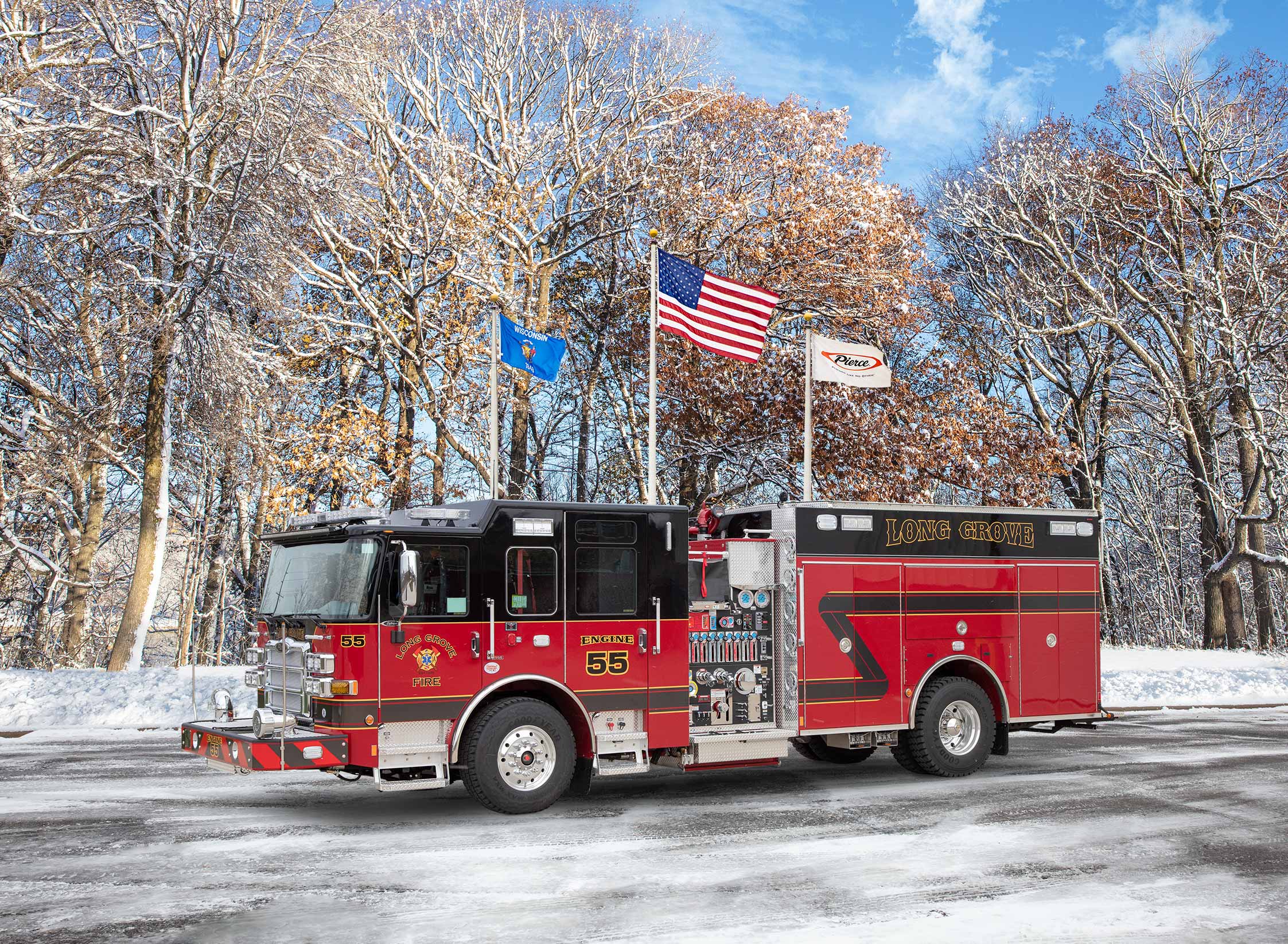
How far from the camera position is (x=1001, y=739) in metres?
13.4

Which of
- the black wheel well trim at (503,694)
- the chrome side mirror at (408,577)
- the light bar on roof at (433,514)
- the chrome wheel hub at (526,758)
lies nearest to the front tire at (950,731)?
the black wheel well trim at (503,694)

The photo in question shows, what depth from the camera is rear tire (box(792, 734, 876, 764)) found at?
1423 cm

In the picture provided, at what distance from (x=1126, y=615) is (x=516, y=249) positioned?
99.5 feet

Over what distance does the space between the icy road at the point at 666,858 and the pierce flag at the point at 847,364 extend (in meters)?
6.64

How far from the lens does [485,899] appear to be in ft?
24.7

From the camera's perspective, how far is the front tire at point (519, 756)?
1021 centimetres

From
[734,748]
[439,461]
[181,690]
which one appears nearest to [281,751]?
[734,748]

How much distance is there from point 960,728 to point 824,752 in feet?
6.76

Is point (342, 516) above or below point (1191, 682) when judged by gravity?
above

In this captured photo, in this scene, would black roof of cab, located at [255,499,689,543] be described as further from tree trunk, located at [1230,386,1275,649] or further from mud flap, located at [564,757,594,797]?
tree trunk, located at [1230,386,1275,649]

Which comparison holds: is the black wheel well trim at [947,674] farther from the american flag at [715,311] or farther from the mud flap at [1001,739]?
the american flag at [715,311]

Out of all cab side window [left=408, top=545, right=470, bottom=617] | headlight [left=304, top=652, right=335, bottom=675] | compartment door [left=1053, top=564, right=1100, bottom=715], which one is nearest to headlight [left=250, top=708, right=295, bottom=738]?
headlight [left=304, top=652, right=335, bottom=675]

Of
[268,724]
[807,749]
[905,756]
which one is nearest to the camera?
[268,724]

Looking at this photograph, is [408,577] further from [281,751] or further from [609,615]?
[609,615]
